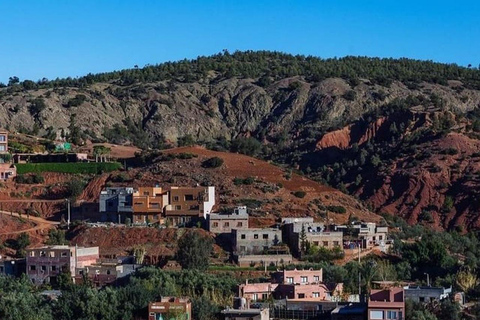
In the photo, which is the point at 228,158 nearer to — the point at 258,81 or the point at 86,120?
the point at 86,120

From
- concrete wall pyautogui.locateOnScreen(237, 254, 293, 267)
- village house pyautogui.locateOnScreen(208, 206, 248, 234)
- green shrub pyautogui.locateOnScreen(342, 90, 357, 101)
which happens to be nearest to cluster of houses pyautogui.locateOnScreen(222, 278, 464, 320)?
concrete wall pyautogui.locateOnScreen(237, 254, 293, 267)

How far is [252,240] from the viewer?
74188 mm

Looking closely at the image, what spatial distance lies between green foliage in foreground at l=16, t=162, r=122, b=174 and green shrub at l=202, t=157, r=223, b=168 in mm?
5876

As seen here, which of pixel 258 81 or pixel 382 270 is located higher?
pixel 258 81

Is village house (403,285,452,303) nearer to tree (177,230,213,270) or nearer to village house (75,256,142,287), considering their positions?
tree (177,230,213,270)

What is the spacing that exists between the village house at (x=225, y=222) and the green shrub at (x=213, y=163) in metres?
12.9

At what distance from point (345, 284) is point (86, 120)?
212 feet

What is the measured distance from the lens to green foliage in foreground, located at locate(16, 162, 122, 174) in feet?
297

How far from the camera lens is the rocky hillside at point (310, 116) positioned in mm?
100825

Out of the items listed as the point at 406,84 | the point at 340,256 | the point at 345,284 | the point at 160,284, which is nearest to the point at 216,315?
the point at 160,284

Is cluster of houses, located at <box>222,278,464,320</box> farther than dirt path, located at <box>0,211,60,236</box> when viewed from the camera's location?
No

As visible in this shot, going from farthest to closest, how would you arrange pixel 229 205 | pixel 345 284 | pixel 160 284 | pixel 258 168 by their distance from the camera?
1. pixel 258 168
2. pixel 229 205
3. pixel 345 284
4. pixel 160 284

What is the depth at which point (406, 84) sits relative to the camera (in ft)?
471

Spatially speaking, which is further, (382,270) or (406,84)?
(406,84)
